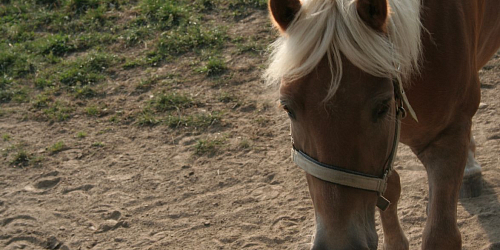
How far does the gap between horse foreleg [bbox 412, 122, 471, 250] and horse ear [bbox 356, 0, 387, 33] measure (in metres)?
0.87

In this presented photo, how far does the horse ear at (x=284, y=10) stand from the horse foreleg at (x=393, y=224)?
1334mm

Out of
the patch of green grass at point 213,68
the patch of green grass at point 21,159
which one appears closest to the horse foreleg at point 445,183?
the patch of green grass at point 213,68

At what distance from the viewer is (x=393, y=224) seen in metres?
3.11

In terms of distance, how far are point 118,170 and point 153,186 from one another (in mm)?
419

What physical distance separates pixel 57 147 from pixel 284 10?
3236mm

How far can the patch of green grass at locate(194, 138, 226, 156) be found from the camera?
448cm

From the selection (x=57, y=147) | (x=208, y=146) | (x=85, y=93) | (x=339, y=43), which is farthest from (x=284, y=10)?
(x=85, y=93)

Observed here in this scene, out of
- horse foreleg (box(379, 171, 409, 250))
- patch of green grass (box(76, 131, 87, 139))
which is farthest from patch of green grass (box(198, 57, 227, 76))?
horse foreleg (box(379, 171, 409, 250))

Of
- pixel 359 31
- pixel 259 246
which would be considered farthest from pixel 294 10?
pixel 259 246

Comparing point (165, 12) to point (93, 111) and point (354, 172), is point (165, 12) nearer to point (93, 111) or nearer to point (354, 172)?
point (93, 111)

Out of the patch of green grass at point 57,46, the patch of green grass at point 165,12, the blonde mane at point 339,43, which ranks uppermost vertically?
the blonde mane at point 339,43

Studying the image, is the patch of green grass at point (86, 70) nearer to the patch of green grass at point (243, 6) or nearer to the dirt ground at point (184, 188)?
the dirt ground at point (184, 188)

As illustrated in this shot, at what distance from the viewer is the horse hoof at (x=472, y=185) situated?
3.59 metres

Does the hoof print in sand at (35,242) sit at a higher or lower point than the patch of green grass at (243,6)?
lower
